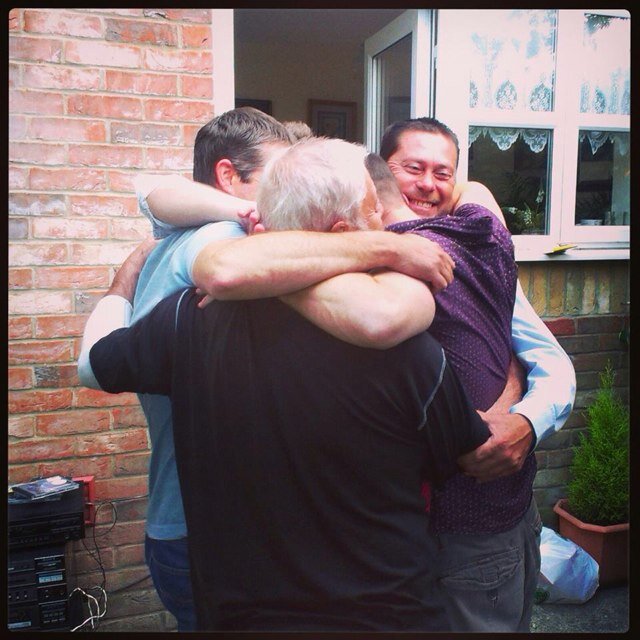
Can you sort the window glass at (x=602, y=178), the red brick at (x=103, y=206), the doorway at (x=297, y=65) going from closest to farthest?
the red brick at (x=103, y=206), the window glass at (x=602, y=178), the doorway at (x=297, y=65)

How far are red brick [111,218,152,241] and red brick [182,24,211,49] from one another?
1.71ft

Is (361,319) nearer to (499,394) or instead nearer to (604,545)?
(499,394)

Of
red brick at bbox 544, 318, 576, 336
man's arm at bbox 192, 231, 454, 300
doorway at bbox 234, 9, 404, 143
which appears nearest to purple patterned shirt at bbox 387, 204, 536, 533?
man's arm at bbox 192, 231, 454, 300

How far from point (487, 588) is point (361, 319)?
66cm

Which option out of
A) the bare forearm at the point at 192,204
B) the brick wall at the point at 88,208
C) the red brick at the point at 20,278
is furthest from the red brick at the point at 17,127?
the bare forearm at the point at 192,204

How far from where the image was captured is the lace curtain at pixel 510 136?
2.16m

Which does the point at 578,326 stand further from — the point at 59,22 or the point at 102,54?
the point at 59,22

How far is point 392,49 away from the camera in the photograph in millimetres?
2432

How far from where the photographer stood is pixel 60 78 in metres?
1.67

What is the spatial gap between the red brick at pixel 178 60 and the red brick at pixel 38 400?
0.95 metres

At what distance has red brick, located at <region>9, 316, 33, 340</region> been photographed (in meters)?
1.70

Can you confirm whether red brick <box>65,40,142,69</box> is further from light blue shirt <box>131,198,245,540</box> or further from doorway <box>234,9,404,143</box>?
doorway <box>234,9,404,143</box>

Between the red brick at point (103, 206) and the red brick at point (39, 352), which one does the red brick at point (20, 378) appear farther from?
the red brick at point (103, 206)
